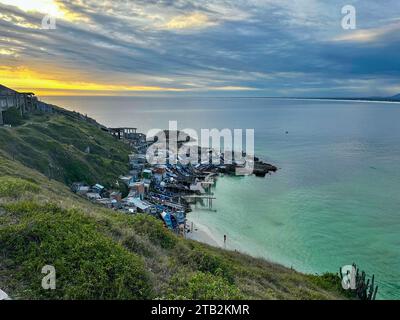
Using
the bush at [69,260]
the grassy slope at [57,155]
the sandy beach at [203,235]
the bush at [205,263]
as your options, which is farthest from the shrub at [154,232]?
the grassy slope at [57,155]

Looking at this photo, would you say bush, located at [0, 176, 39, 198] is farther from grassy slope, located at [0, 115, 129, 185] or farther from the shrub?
grassy slope, located at [0, 115, 129, 185]

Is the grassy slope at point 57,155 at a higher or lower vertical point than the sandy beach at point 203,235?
higher

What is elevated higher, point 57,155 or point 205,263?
point 57,155

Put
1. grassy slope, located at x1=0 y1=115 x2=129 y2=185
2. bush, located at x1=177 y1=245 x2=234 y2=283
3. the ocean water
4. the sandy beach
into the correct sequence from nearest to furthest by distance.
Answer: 1. bush, located at x1=177 y1=245 x2=234 y2=283
2. the ocean water
3. the sandy beach
4. grassy slope, located at x1=0 y1=115 x2=129 y2=185

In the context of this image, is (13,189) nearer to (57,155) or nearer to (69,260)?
(69,260)

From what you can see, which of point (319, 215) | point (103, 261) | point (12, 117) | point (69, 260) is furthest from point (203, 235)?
point (12, 117)

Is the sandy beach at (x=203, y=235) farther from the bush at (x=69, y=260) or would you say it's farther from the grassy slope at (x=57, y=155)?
the bush at (x=69, y=260)

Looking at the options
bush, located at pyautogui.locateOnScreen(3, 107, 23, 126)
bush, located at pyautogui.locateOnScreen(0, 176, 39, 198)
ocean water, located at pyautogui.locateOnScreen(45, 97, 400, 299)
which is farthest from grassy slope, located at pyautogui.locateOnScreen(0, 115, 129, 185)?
bush, located at pyautogui.locateOnScreen(0, 176, 39, 198)

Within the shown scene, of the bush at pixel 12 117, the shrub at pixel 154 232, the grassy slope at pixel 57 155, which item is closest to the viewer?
the shrub at pixel 154 232
